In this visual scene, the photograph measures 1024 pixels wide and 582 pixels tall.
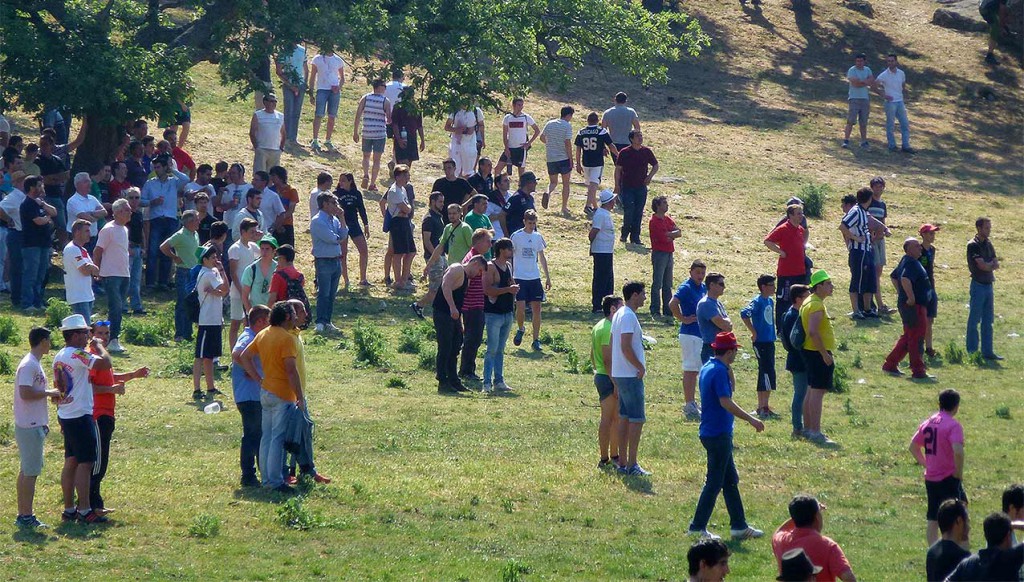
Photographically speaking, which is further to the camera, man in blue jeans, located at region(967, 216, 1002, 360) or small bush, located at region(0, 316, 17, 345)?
man in blue jeans, located at region(967, 216, 1002, 360)

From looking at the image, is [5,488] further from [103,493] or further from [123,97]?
[123,97]

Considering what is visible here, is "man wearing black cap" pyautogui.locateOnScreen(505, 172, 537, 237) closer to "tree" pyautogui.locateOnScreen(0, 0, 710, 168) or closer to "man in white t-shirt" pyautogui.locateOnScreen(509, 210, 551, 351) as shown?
"tree" pyautogui.locateOnScreen(0, 0, 710, 168)

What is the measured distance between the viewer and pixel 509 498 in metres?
12.2

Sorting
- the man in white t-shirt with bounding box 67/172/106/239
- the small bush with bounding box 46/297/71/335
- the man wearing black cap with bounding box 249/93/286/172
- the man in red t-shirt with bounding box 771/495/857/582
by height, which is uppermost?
the man wearing black cap with bounding box 249/93/286/172

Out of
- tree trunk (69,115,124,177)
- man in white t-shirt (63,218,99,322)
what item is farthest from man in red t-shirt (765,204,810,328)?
tree trunk (69,115,124,177)

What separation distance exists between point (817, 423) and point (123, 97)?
12.1m

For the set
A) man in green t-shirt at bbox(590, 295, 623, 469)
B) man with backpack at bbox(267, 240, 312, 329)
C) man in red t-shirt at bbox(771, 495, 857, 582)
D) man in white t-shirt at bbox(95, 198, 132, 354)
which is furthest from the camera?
man in white t-shirt at bbox(95, 198, 132, 354)

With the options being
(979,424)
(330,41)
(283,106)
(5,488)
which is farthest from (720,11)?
(5,488)

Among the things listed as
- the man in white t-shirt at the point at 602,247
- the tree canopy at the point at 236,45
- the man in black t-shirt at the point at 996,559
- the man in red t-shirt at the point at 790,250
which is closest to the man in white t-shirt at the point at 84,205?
the tree canopy at the point at 236,45

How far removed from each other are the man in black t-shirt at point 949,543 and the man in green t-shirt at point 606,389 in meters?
4.95

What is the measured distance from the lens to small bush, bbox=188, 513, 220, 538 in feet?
35.3

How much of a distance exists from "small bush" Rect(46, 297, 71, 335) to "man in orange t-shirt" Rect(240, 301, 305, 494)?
274 inches

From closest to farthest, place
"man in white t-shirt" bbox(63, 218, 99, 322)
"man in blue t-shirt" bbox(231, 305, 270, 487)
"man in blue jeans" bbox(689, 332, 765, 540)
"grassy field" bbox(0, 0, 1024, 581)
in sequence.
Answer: "grassy field" bbox(0, 0, 1024, 581), "man in blue jeans" bbox(689, 332, 765, 540), "man in blue t-shirt" bbox(231, 305, 270, 487), "man in white t-shirt" bbox(63, 218, 99, 322)

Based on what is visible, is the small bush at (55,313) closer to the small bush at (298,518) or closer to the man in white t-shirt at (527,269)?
the man in white t-shirt at (527,269)
